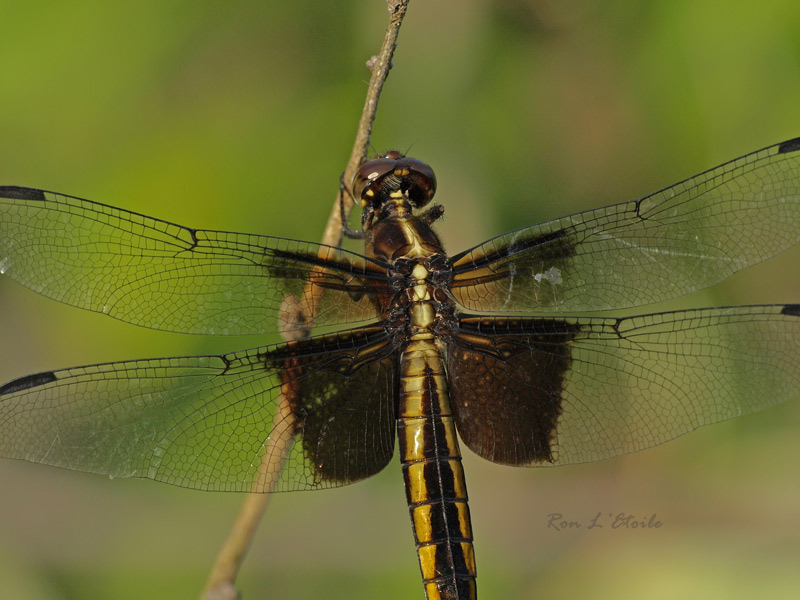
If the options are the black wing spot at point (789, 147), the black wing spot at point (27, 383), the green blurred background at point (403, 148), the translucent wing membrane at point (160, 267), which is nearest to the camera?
the black wing spot at point (27, 383)

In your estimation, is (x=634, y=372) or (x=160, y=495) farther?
(x=160, y=495)

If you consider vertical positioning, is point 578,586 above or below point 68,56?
below

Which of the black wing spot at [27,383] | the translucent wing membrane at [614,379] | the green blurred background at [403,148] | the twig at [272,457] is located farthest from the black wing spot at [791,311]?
the black wing spot at [27,383]

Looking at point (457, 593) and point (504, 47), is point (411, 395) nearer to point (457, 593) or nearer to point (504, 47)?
point (457, 593)

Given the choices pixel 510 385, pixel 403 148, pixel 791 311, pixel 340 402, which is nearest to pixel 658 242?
pixel 791 311

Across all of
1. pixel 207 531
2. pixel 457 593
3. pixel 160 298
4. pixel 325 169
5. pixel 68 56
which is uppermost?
pixel 68 56

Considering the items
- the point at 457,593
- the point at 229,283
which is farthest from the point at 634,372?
the point at 229,283

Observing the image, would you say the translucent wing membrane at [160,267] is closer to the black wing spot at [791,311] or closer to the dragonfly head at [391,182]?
the dragonfly head at [391,182]
